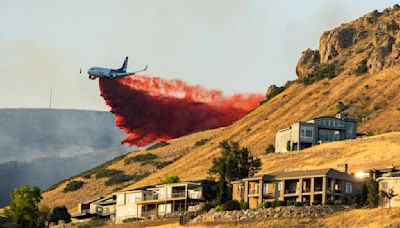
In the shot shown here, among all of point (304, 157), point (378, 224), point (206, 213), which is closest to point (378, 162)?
point (304, 157)

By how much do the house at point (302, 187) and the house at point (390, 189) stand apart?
156 inches

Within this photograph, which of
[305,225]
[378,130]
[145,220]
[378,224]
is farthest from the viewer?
[378,130]

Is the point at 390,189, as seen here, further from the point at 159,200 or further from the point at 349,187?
the point at 159,200

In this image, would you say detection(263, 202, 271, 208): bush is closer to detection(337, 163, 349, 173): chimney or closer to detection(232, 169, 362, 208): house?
detection(232, 169, 362, 208): house

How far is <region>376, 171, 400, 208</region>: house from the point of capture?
122 m

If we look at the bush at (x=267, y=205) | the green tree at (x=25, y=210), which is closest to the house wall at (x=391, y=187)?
the bush at (x=267, y=205)

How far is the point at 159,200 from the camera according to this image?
14550cm

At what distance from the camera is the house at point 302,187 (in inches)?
5012

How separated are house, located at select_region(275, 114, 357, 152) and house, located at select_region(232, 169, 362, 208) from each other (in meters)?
45.7

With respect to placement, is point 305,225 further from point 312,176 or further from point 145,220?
point 145,220

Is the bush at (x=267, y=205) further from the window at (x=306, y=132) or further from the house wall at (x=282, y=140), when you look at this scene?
the house wall at (x=282, y=140)

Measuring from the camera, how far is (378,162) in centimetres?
15088

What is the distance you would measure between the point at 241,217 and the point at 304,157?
4284 centimetres

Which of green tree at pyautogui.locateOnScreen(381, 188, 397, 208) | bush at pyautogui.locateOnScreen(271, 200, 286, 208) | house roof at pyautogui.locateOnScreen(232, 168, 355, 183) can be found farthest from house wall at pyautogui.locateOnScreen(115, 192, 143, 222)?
green tree at pyautogui.locateOnScreen(381, 188, 397, 208)
